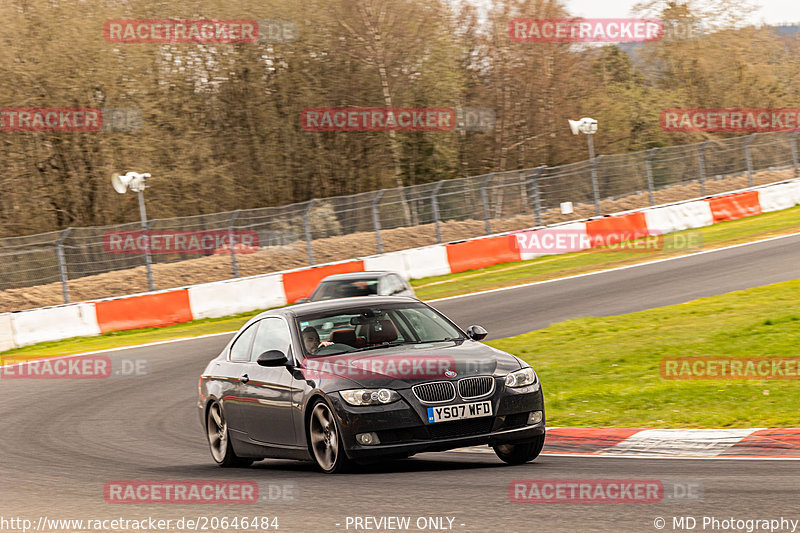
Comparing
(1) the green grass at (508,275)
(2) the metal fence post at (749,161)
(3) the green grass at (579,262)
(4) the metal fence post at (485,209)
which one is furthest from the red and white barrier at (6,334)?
(2) the metal fence post at (749,161)

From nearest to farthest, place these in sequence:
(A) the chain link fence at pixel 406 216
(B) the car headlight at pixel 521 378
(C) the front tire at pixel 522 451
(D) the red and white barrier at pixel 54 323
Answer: (B) the car headlight at pixel 521 378
(C) the front tire at pixel 522 451
(D) the red and white barrier at pixel 54 323
(A) the chain link fence at pixel 406 216

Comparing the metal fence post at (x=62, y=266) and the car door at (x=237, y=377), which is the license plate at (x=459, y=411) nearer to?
the car door at (x=237, y=377)

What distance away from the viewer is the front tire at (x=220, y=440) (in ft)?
32.7

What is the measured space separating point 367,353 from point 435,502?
6.87ft

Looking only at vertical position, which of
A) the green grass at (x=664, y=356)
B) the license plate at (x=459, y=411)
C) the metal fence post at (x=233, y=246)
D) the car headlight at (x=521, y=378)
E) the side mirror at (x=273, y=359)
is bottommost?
the green grass at (x=664, y=356)

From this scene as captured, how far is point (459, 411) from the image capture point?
8.02 metres

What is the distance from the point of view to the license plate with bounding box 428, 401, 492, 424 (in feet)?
26.2

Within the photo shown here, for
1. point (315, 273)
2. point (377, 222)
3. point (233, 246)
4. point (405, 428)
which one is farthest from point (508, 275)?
point (405, 428)

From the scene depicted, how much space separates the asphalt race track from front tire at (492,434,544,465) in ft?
0.37

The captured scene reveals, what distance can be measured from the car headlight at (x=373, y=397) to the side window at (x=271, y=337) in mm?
1254

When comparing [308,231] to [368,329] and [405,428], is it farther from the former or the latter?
[405,428]

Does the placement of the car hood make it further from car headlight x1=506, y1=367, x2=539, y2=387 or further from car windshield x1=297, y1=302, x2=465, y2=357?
car windshield x1=297, y1=302, x2=465, y2=357

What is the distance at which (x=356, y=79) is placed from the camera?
39.0 m

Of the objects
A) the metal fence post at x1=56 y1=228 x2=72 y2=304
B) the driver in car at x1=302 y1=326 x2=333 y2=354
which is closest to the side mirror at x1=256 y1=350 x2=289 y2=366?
the driver in car at x1=302 y1=326 x2=333 y2=354
